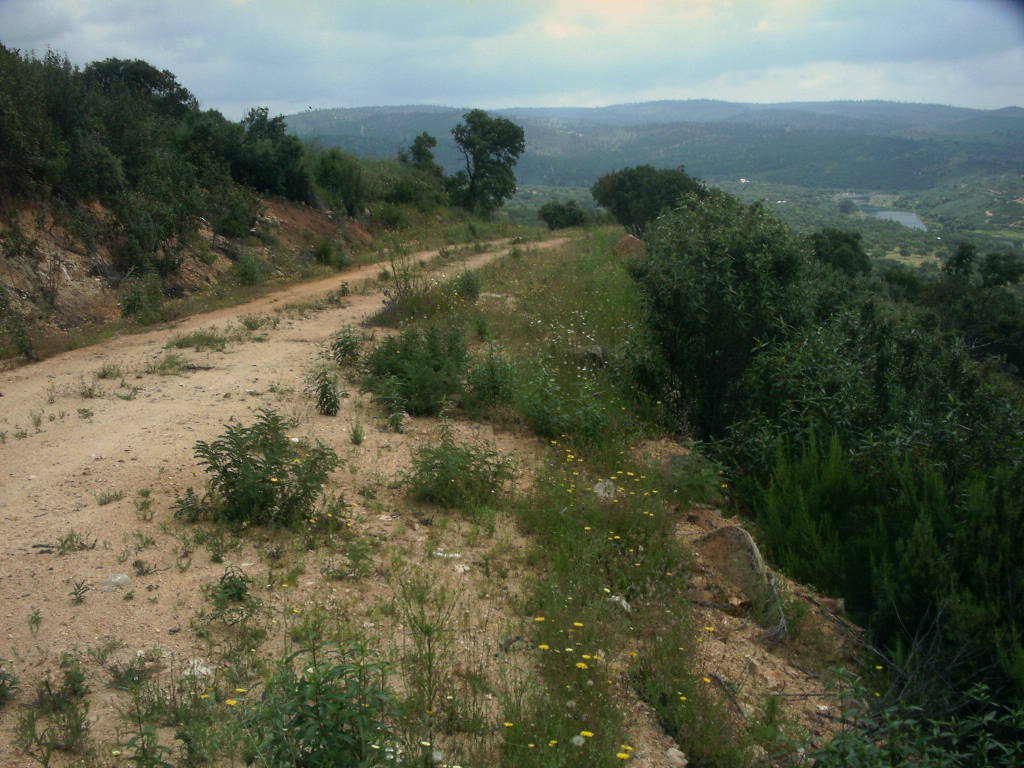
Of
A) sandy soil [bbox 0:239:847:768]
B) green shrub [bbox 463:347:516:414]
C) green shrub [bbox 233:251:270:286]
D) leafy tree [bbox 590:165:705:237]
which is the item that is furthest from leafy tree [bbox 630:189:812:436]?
leafy tree [bbox 590:165:705:237]

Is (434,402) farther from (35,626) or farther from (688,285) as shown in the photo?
(35,626)

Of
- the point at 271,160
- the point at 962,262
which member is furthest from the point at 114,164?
the point at 962,262

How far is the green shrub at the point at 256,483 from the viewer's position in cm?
485

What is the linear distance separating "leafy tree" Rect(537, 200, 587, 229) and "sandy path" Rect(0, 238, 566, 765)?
3146 centimetres

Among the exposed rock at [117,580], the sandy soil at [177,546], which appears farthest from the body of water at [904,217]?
the exposed rock at [117,580]

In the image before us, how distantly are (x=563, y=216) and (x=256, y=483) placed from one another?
37.4m

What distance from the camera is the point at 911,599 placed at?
14.4 feet

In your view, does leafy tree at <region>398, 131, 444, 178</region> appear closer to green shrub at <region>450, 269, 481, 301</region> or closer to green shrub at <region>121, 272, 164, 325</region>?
green shrub at <region>450, 269, 481, 301</region>

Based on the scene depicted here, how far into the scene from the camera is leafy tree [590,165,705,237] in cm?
3600

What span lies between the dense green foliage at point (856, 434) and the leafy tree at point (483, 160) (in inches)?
1106

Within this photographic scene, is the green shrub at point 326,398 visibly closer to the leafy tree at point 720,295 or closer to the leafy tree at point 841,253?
the leafy tree at point 720,295

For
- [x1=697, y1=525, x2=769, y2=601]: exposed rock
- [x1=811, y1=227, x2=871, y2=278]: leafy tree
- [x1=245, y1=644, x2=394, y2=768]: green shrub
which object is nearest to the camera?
[x1=245, y1=644, x2=394, y2=768]: green shrub

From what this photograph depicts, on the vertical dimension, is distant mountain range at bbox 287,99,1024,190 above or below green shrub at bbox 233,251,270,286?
above

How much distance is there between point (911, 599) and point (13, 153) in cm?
1395
